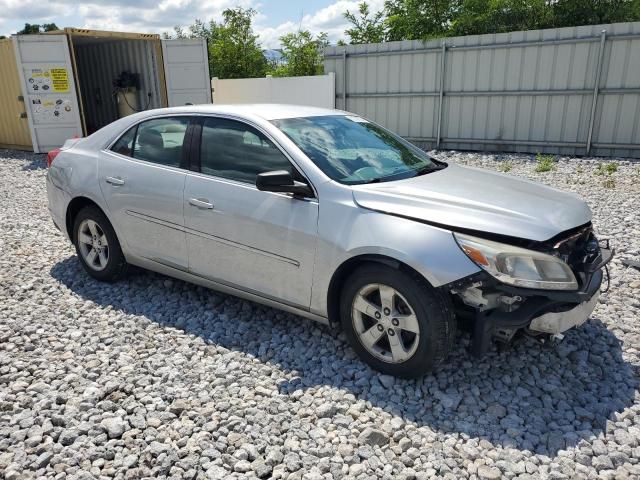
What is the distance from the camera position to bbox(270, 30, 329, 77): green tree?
22.3m

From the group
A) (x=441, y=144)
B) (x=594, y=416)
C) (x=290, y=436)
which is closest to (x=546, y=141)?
(x=441, y=144)

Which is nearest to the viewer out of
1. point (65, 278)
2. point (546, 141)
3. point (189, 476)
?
point (189, 476)

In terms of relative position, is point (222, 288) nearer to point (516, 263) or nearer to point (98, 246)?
point (98, 246)

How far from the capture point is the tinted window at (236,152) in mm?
3723

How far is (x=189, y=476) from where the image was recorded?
2.57m

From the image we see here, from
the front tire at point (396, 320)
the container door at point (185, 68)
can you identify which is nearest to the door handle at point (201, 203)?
the front tire at point (396, 320)

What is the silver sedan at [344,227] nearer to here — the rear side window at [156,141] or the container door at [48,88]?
the rear side window at [156,141]

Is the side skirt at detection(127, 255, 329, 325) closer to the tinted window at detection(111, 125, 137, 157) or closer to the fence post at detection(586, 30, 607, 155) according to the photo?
the tinted window at detection(111, 125, 137, 157)

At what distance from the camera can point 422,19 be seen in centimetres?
1802

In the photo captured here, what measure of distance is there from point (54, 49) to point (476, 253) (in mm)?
12151

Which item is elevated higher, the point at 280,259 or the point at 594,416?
the point at 280,259

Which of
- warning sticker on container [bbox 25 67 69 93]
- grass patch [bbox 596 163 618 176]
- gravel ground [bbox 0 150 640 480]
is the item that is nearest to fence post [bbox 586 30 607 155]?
grass patch [bbox 596 163 618 176]

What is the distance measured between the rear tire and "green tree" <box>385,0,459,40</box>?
49.2ft

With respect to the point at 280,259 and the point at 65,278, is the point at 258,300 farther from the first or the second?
the point at 65,278
